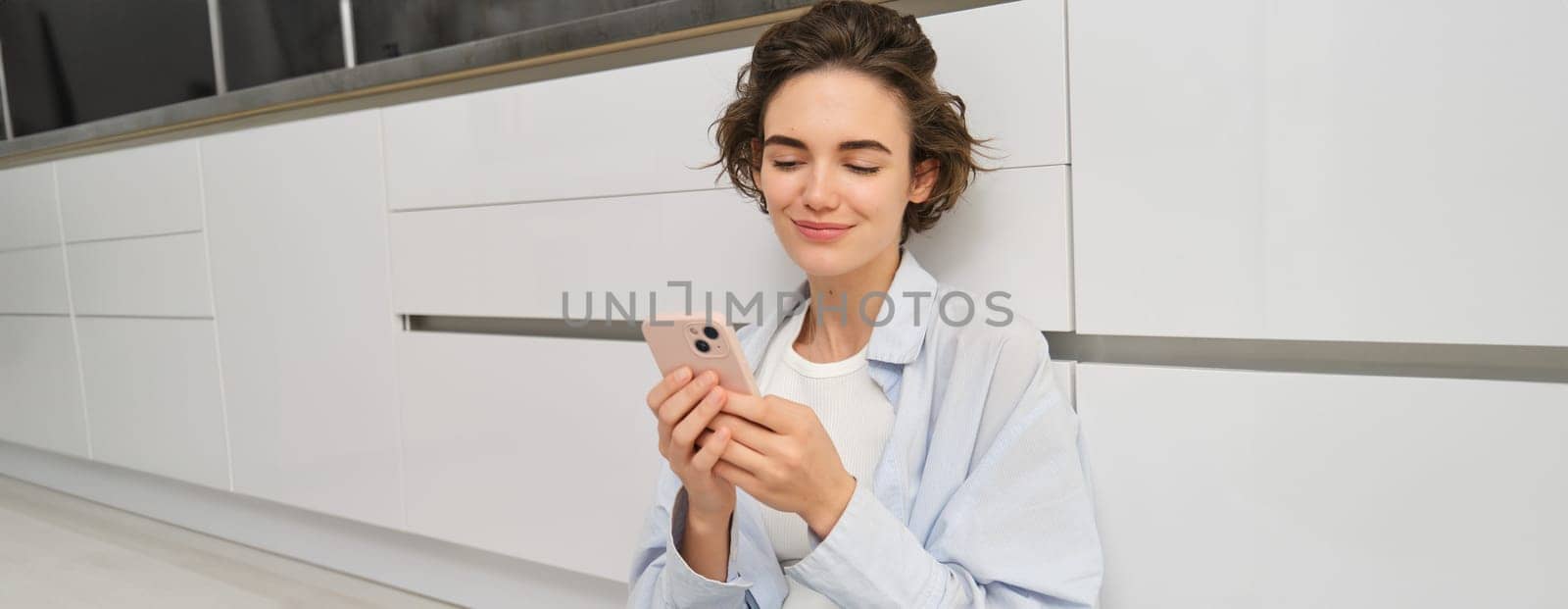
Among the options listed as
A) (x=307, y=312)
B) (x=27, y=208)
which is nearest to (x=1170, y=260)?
(x=307, y=312)

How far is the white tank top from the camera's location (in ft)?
2.95

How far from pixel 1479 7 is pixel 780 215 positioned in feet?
2.08

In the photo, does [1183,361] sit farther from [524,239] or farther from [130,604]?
[130,604]

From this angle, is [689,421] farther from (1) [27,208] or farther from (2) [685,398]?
(1) [27,208]

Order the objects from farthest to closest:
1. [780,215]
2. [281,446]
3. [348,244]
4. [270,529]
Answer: [270,529] < [281,446] < [348,244] < [780,215]

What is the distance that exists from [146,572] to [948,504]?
6.04 feet

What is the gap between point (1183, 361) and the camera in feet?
3.15

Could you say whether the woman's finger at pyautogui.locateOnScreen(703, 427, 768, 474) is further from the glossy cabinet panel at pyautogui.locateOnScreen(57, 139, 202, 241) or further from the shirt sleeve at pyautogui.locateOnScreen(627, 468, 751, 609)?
the glossy cabinet panel at pyautogui.locateOnScreen(57, 139, 202, 241)

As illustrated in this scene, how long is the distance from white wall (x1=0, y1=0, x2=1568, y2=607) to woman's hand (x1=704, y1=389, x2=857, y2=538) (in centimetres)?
39

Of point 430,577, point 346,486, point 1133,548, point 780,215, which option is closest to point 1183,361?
point 1133,548

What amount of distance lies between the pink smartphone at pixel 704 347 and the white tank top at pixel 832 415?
237 millimetres

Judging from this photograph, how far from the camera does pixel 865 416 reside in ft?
2.99

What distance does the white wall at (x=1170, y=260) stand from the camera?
2.60ft

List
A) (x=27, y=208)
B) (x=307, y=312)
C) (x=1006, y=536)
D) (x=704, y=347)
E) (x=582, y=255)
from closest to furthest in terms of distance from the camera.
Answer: (x=704, y=347), (x=1006, y=536), (x=582, y=255), (x=307, y=312), (x=27, y=208)
